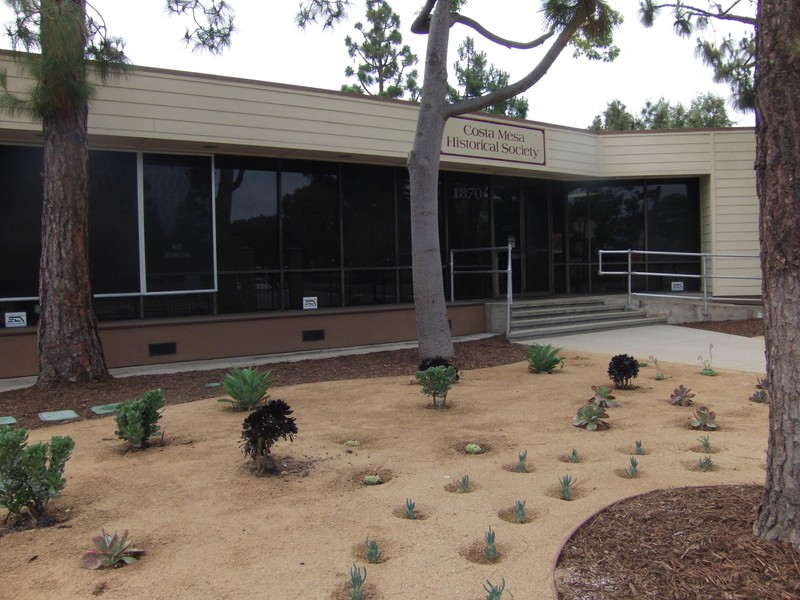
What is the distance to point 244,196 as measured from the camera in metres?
10.8

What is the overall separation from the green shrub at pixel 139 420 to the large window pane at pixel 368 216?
7.03 meters

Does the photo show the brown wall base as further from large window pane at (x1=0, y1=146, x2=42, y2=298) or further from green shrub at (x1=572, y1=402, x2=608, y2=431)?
green shrub at (x1=572, y1=402, x2=608, y2=431)

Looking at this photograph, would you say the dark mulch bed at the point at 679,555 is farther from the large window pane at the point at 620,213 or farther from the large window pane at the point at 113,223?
the large window pane at the point at 620,213

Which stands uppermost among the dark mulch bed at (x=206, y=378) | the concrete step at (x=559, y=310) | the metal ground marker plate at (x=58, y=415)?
the concrete step at (x=559, y=310)

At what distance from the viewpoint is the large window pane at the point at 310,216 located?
1114 centimetres

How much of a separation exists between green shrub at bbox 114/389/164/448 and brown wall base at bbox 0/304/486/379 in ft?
14.3

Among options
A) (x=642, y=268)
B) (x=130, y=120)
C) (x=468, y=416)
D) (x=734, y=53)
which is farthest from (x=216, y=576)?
(x=642, y=268)

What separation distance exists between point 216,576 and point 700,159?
1429cm

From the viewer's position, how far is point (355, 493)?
400 cm

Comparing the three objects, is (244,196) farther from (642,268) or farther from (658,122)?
(658,122)

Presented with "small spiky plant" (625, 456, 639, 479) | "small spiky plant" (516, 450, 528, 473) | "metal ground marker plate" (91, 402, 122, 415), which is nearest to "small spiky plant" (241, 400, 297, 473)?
"small spiky plant" (516, 450, 528, 473)

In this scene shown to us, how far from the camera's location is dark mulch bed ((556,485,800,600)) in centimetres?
260

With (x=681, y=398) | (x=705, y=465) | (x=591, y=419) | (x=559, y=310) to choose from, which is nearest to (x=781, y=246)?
(x=705, y=465)

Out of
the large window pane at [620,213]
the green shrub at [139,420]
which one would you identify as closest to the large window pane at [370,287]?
the large window pane at [620,213]
